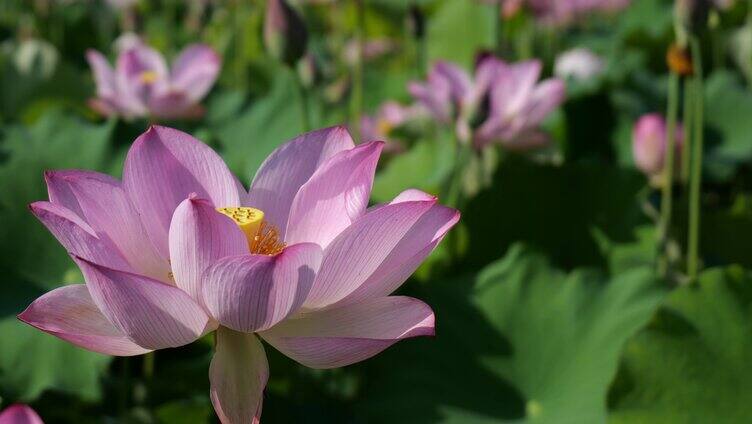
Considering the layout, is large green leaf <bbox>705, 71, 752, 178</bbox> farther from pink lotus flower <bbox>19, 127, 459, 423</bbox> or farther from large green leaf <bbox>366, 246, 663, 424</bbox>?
pink lotus flower <bbox>19, 127, 459, 423</bbox>

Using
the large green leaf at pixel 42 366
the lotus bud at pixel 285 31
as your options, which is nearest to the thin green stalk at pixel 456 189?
the lotus bud at pixel 285 31

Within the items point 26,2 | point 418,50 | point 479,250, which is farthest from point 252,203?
point 26,2

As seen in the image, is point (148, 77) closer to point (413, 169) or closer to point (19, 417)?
point (413, 169)

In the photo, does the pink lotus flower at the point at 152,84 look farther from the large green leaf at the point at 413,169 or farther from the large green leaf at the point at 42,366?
the large green leaf at the point at 42,366

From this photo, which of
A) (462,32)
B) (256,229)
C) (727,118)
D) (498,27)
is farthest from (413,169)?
(256,229)

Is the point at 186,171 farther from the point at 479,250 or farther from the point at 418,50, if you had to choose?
the point at 418,50
